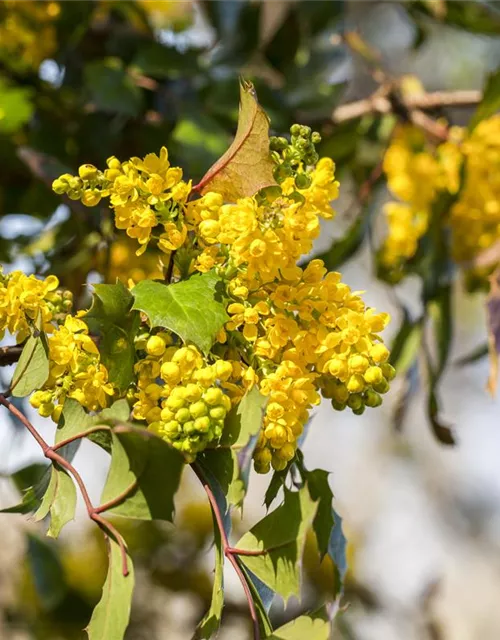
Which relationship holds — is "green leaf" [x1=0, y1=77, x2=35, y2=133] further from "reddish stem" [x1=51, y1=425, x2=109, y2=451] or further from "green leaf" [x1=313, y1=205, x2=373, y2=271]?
"reddish stem" [x1=51, y1=425, x2=109, y2=451]

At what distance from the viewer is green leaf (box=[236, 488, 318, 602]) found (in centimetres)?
45

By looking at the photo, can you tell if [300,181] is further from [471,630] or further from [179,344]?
[471,630]

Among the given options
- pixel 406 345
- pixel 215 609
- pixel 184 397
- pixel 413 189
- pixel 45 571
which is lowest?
pixel 45 571

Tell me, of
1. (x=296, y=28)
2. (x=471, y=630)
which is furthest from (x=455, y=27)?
(x=471, y=630)

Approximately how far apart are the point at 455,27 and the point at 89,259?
2.04 feet

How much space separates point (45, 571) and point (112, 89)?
628 millimetres

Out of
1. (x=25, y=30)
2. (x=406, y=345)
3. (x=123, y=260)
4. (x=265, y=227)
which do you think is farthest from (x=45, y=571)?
(x=265, y=227)

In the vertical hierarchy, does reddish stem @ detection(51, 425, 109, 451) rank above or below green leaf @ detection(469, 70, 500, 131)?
above

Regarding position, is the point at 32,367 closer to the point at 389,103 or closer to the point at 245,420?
the point at 245,420

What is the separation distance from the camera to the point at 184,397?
444 mm

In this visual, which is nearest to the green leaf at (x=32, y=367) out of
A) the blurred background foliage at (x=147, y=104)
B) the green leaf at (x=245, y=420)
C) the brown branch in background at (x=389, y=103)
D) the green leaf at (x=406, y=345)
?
the green leaf at (x=245, y=420)

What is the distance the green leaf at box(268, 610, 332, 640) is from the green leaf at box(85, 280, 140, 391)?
0.17 metres

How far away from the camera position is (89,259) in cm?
95

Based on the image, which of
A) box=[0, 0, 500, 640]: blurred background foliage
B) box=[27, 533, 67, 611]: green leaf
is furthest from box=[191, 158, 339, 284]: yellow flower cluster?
box=[27, 533, 67, 611]: green leaf
